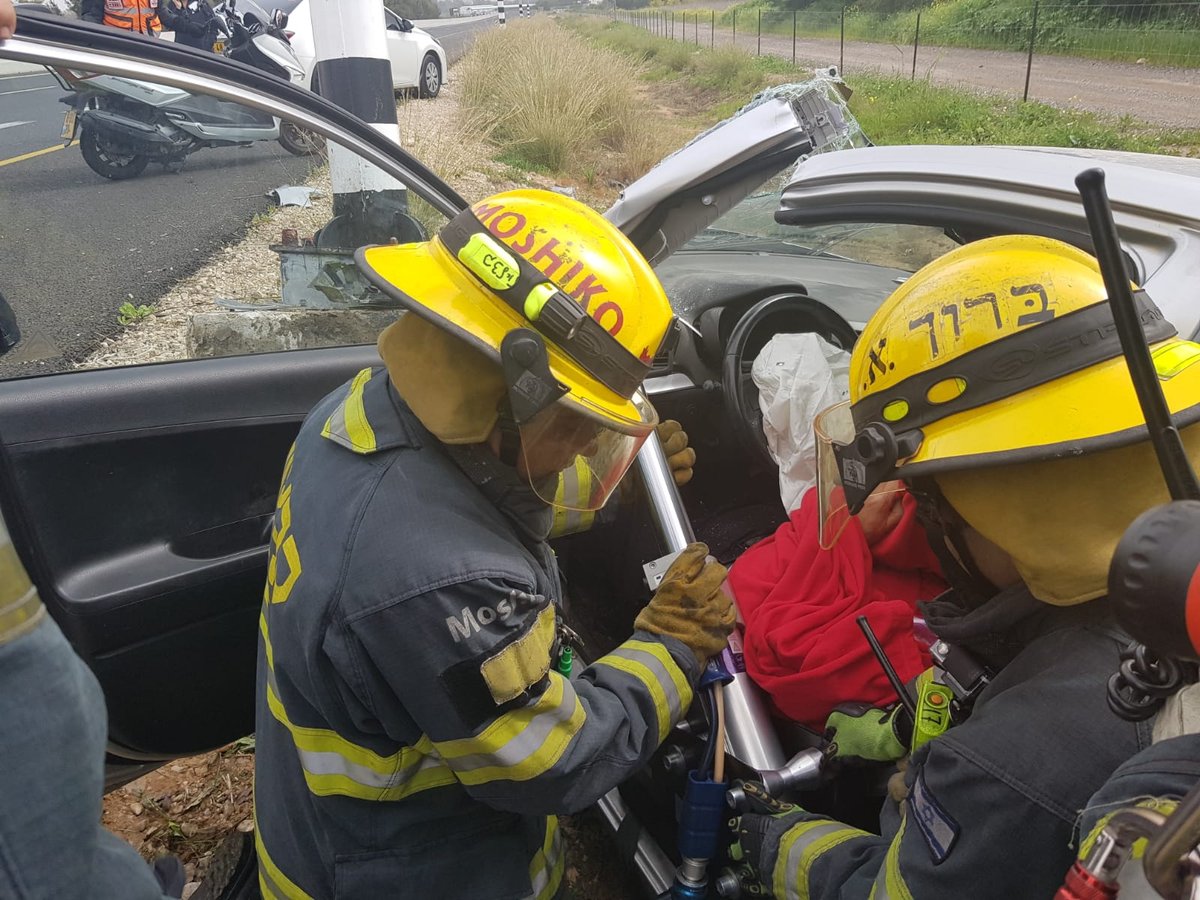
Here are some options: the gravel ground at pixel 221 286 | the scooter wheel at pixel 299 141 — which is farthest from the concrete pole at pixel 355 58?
the scooter wheel at pixel 299 141

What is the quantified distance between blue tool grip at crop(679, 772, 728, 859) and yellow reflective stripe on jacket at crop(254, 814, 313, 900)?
74 cm

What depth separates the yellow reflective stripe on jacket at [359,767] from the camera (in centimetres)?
139

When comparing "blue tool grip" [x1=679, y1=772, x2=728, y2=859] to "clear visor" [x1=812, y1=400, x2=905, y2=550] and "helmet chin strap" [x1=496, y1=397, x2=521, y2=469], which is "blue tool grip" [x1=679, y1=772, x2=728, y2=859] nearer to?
"clear visor" [x1=812, y1=400, x2=905, y2=550]

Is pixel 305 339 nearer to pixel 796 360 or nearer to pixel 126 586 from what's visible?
pixel 126 586

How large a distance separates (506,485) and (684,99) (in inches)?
907

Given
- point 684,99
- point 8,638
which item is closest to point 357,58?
point 8,638

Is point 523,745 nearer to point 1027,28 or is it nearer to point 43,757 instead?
point 43,757

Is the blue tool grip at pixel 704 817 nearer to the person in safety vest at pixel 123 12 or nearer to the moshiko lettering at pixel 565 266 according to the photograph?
the moshiko lettering at pixel 565 266

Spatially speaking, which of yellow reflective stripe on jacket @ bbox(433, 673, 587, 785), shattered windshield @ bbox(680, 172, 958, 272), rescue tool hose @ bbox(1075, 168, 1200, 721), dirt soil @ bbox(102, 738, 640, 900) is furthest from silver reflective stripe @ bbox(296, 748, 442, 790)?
shattered windshield @ bbox(680, 172, 958, 272)

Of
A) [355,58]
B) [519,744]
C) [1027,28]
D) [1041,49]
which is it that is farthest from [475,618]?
[1027,28]

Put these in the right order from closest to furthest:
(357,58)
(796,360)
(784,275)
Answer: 1. (796,360)
2. (784,275)
3. (357,58)

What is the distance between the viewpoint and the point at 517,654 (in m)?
1.29

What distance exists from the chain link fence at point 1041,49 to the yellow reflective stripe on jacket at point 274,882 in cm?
1548

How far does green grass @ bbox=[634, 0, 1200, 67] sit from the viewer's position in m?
17.4
